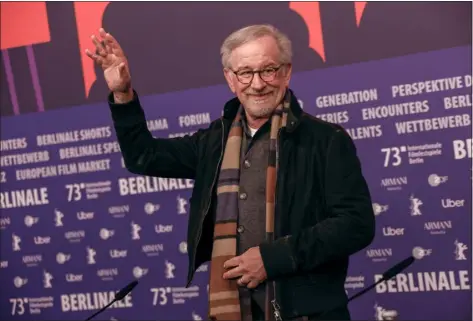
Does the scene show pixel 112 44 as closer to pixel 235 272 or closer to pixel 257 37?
pixel 257 37

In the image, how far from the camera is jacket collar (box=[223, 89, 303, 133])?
80.1 inches

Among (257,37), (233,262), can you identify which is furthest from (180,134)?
(233,262)

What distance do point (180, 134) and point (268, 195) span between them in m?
2.13

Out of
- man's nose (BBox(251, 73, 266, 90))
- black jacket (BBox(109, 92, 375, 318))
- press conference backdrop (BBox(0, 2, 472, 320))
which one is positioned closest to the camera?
black jacket (BBox(109, 92, 375, 318))

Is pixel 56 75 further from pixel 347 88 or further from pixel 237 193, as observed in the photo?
pixel 237 193

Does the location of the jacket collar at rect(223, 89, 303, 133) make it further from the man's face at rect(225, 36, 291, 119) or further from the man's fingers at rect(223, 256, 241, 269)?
the man's fingers at rect(223, 256, 241, 269)

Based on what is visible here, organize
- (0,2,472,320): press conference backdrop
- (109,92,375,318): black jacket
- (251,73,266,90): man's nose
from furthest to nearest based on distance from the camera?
(0,2,472,320): press conference backdrop → (251,73,266,90): man's nose → (109,92,375,318): black jacket

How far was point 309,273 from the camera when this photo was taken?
1.96 metres

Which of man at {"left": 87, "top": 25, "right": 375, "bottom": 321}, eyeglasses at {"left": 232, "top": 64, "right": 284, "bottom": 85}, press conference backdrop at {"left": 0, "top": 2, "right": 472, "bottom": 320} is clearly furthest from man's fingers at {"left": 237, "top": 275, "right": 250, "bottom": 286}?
press conference backdrop at {"left": 0, "top": 2, "right": 472, "bottom": 320}

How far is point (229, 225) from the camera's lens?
1.99 meters

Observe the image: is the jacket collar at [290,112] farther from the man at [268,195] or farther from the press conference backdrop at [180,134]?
the press conference backdrop at [180,134]

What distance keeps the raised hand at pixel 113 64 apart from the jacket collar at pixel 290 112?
28cm

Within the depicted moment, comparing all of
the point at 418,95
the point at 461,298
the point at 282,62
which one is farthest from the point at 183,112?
the point at 282,62

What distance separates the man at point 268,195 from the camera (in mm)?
1894
